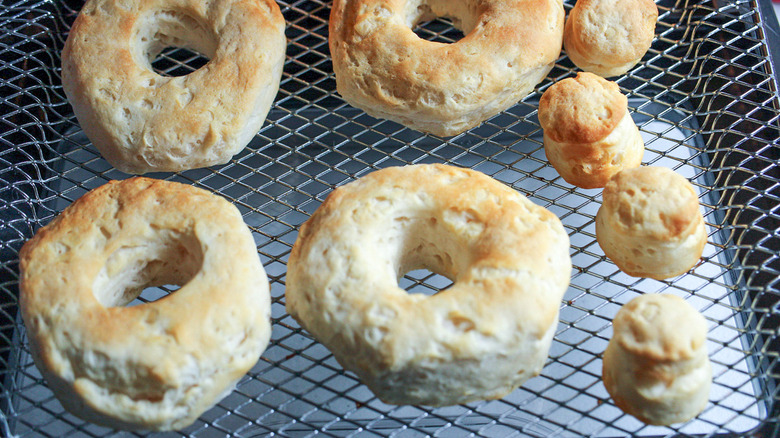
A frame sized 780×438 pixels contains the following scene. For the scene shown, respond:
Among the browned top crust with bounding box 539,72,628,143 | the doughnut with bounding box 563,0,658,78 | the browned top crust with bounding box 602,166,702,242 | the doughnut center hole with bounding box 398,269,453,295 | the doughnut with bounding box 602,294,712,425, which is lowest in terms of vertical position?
the doughnut center hole with bounding box 398,269,453,295

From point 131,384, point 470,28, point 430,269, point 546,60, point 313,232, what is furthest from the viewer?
point 470,28

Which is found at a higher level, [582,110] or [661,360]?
[582,110]

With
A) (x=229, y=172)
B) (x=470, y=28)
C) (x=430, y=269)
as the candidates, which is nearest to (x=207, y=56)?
(x=229, y=172)

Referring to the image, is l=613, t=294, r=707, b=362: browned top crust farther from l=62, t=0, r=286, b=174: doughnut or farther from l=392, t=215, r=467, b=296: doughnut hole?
l=62, t=0, r=286, b=174: doughnut

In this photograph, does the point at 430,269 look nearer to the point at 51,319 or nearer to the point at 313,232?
the point at 313,232

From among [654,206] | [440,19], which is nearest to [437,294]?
[654,206]

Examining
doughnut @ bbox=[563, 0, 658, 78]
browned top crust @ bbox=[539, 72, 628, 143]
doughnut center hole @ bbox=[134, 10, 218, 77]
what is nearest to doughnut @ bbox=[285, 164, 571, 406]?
browned top crust @ bbox=[539, 72, 628, 143]

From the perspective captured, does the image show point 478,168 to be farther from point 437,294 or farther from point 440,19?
point 437,294
